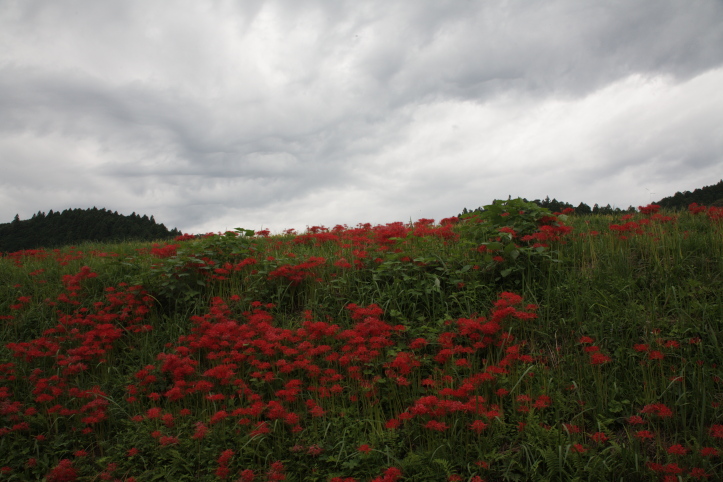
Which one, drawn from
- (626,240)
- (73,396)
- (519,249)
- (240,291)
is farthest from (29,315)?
(626,240)

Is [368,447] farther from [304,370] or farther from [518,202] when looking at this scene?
[518,202]

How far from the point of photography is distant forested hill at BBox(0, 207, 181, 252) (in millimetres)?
15023

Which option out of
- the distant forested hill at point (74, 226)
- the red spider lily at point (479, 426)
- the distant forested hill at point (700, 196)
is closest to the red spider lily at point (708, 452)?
the red spider lily at point (479, 426)

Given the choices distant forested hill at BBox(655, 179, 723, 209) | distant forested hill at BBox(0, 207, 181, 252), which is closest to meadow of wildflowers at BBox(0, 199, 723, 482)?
distant forested hill at BBox(655, 179, 723, 209)

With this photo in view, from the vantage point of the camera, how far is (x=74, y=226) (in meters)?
16.1

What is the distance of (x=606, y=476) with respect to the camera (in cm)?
305

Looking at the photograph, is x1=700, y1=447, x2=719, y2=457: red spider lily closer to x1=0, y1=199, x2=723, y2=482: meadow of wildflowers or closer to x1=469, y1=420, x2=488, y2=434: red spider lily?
x1=0, y1=199, x2=723, y2=482: meadow of wildflowers

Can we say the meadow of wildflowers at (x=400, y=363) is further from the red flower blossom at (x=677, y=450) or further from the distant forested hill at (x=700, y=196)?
the distant forested hill at (x=700, y=196)

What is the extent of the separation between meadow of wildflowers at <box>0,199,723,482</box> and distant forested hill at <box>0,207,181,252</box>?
9012 mm

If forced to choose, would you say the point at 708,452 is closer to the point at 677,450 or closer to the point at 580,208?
the point at 677,450

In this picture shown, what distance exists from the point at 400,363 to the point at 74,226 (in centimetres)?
1636

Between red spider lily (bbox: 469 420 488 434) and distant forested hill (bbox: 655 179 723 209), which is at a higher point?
distant forested hill (bbox: 655 179 723 209)

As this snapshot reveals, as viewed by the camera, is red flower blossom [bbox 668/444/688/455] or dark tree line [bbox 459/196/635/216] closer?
red flower blossom [bbox 668/444/688/455]

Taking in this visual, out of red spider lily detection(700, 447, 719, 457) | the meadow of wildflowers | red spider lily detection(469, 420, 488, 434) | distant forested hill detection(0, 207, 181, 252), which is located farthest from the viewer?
distant forested hill detection(0, 207, 181, 252)
